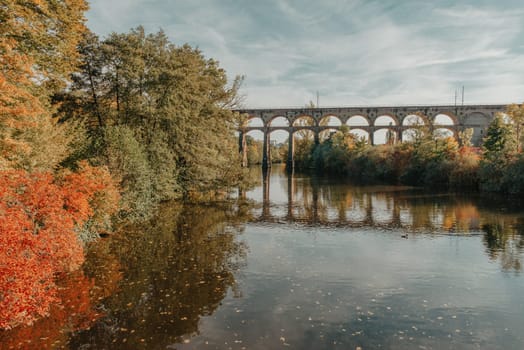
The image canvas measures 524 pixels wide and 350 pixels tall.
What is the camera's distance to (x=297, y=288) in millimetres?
11562

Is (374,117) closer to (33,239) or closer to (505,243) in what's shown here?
(505,243)

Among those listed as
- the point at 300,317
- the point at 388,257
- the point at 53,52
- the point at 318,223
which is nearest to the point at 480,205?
the point at 318,223

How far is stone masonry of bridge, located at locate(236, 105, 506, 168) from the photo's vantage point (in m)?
69.6

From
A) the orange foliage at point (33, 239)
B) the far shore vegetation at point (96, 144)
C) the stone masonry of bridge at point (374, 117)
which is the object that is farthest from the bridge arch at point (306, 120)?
the orange foliage at point (33, 239)

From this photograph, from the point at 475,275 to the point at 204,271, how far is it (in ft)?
30.5

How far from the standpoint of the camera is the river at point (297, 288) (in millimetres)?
8539

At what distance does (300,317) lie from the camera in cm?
953

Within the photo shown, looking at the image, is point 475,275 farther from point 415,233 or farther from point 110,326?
point 110,326

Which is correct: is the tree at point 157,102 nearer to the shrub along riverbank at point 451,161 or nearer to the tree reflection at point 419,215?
the tree reflection at point 419,215

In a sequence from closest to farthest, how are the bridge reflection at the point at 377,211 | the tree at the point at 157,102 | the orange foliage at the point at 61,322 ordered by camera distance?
the orange foliage at the point at 61,322 → the bridge reflection at the point at 377,211 → the tree at the point at 157,102

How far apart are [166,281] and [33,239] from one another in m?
4.44

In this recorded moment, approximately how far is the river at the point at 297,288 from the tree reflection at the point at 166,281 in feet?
0.14

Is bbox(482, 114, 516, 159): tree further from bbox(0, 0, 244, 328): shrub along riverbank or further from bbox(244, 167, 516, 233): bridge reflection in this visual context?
bbox(0, 0, 244, 328): shrub along riverbank

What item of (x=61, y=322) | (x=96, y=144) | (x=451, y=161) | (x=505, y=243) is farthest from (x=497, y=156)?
(x=61, y=322)
